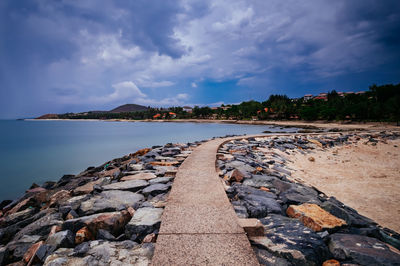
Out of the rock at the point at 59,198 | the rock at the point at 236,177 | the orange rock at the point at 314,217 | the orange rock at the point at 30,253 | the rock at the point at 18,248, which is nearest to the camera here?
the orange rock at the point at 30,253

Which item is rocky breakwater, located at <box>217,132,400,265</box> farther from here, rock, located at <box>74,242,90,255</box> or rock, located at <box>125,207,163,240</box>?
rock, located at <box>74,242,90,255</box>

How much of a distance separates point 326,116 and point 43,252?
55.0 m

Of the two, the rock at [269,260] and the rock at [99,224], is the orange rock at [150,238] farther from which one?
the rock at [269,260]

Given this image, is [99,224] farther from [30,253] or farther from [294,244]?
[294,244]

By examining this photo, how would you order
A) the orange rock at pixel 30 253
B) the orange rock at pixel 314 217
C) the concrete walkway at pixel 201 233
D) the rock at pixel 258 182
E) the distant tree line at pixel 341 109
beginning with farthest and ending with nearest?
1. the distant tree line at pixel 341 109
2. the rock at pixel 258 182
3. the orange rock at pixel 314 217
4. the orange rock at pixel 30 253
5. the concrete walkway at pixel 201 233

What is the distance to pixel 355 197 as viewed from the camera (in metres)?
4.57

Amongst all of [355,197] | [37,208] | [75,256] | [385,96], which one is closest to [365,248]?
[75,256]

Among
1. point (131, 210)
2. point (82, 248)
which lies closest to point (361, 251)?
point (131, 210)

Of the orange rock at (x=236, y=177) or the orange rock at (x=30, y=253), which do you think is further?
the orange rock at (x=236, y=177)

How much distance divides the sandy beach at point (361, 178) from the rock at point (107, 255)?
434 centimetres

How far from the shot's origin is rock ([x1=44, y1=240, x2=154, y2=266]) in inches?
65.6

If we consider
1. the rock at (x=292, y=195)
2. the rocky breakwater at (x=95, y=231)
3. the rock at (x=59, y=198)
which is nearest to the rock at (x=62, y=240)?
the rocky breakwater at (x=95, y=231)

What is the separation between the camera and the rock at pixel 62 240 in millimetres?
1958

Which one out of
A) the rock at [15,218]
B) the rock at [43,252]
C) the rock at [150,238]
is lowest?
the rock at [15,218]
